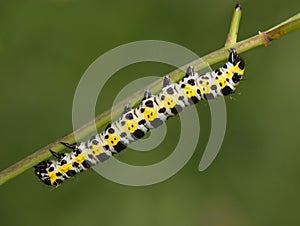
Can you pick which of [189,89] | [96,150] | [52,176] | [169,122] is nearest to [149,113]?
[189,89]

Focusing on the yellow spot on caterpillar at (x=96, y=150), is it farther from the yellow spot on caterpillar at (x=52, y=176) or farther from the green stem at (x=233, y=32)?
the green stem at (x=233, y=32)

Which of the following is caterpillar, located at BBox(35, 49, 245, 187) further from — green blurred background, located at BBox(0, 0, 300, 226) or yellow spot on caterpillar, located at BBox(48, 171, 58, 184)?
green blurred background, located at BBox(0, 0, 300, 226)

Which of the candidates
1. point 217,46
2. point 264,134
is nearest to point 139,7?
point 217,46

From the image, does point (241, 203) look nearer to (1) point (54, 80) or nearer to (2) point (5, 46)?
(1) point (54, 80)

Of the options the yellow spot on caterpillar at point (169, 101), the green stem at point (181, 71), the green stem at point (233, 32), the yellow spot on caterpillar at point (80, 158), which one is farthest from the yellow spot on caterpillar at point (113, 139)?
the green stem at point (233, 32)

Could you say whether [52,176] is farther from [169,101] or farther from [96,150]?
[169,101]

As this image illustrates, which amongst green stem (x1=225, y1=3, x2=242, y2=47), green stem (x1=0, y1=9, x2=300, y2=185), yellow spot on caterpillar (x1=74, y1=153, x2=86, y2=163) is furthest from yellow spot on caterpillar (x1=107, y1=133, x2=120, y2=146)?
green stem (x1=225, y1=3, x2=242, y2=47)

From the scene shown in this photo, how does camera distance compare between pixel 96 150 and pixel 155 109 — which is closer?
pixel 155 109
